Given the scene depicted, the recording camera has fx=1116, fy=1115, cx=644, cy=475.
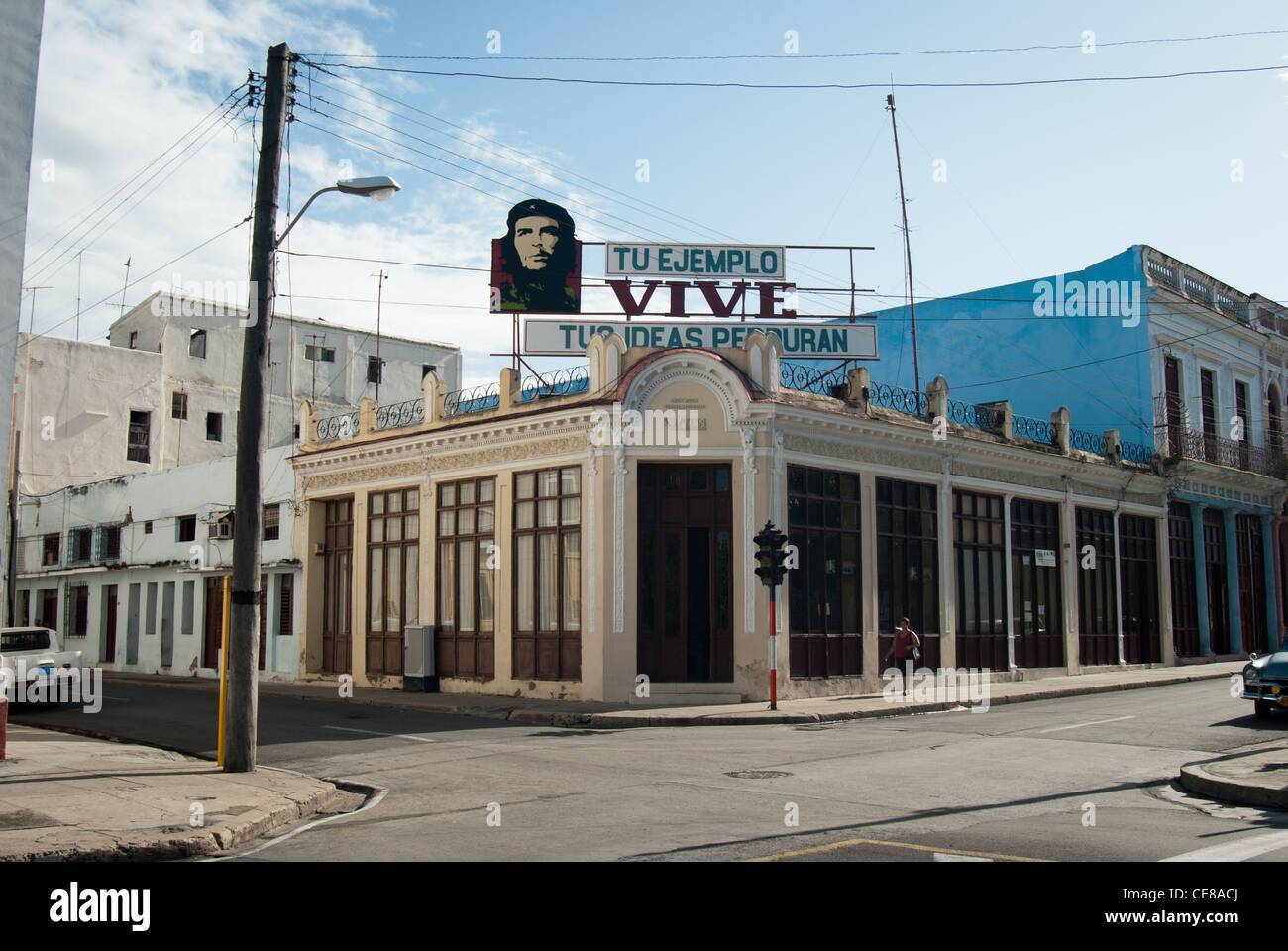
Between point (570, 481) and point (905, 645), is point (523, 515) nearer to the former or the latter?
point (570, 481)

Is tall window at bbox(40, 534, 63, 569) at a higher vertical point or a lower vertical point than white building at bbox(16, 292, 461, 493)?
lower

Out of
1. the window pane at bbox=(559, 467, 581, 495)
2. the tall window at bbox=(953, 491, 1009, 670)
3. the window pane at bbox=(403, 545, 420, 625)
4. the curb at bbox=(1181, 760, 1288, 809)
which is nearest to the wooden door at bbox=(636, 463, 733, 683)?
the window pane at bbox=(559, 467, 581, 495)

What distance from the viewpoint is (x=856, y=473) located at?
23906mm

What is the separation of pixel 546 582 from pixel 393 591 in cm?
550

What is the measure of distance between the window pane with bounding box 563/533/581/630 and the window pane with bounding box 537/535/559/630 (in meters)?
0.31

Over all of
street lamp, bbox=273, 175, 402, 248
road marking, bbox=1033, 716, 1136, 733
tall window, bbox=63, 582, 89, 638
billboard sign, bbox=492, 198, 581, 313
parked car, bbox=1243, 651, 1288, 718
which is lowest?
road marking, bbox=1033, 716, 1136, 733

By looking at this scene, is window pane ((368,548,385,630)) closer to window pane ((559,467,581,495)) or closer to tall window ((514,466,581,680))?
tall window ((514,466,581,680))

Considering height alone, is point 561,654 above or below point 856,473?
below

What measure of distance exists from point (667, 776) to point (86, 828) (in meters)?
5.76

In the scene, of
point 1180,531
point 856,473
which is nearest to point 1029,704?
point 856,473

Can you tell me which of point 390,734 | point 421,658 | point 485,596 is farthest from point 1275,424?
point 390,734

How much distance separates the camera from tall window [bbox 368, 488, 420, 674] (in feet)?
86.1

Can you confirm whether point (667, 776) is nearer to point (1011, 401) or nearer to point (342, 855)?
point (342, 855)

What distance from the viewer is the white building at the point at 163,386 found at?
39.8 meters
